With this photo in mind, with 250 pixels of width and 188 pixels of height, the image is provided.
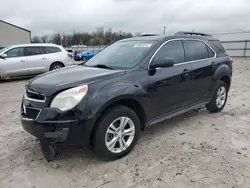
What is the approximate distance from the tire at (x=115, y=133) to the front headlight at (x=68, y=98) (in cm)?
41

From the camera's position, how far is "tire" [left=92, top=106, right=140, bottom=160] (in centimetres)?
299

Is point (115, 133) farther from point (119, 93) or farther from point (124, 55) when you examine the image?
point (124, 55)

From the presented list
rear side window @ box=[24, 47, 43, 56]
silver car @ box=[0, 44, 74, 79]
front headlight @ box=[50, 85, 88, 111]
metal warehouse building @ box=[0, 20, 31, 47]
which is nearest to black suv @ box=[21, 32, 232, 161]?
front headlight @ box=[50, 85, 88, 111]

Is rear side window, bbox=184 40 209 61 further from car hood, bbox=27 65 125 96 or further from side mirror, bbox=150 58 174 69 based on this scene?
car hood, bbox=27 65 125 96

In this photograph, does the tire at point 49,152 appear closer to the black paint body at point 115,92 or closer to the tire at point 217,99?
the black paint body at point 115,92

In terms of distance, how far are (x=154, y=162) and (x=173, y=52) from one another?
6.34ft

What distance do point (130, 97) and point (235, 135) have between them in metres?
2.09

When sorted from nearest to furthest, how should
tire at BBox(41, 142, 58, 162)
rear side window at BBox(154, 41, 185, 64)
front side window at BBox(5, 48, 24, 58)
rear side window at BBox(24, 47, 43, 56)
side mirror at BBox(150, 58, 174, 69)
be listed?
tire at BBox(41, 142, 58, 162), side mirror at BBox(150, 58, 174, 69), rear side window at BBox(154, 41, 185, 64), front side window at BBox(5, 48, 24, 58), rear side window at BBox(24, 47, 43, 56)

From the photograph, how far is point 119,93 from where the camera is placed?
310 centimetres

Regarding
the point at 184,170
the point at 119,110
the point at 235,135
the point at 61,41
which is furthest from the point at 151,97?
the point at 61,41

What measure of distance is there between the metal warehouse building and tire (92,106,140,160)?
1543 inches

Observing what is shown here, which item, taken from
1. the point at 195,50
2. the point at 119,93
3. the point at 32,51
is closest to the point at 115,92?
the point at 119,93

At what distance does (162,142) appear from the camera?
3801mm

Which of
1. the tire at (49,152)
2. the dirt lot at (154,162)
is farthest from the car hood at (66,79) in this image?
the dirt lot at (154,162)
